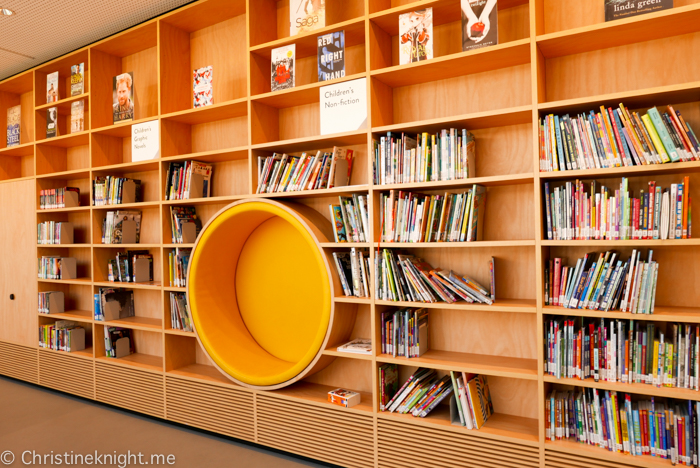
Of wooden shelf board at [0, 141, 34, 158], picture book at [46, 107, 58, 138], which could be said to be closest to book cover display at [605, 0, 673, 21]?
picture book at [46, 107, 58, 138]

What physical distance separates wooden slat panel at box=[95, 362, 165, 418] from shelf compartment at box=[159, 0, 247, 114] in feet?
7.25

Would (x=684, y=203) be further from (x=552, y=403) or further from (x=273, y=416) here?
(x=273, y=416)

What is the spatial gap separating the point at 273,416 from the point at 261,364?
1.34 feet

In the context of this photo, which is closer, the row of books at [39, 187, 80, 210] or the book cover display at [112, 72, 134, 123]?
the book cover display at [112, 72, 134, 123]

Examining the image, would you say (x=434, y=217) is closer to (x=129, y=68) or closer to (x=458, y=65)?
(x=458, y=65)

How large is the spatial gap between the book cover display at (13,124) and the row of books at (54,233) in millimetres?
1125

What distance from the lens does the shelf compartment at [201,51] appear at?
376cm

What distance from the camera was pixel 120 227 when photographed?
13.6 feet

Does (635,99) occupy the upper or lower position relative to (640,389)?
upper

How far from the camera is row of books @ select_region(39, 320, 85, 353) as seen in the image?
446 centimetres

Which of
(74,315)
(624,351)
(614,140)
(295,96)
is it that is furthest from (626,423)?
(74,315)

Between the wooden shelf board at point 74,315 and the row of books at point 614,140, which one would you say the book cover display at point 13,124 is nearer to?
the wooden shelf board at point 74,315

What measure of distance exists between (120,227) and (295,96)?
206 centimetres

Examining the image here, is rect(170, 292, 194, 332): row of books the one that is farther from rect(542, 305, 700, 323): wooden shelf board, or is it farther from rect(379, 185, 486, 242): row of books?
rect(542, 305, 700, 323): wooden shelf board
